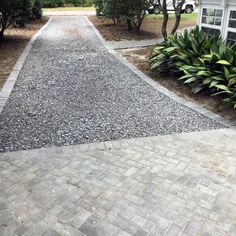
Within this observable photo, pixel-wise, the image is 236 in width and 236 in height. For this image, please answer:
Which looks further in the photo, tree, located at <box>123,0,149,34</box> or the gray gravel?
tree, located at <box>123,0,149,34</box>

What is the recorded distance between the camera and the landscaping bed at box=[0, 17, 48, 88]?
8414 mm

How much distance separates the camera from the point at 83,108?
5.93 m

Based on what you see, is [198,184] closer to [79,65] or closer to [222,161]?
[222,161]

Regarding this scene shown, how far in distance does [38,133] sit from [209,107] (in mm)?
3127

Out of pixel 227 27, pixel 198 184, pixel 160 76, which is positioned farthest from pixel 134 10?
pixel 198 184

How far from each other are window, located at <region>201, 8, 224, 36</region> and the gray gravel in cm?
291

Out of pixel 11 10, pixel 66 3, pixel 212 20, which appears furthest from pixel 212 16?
pixel 66 3

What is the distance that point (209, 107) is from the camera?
6070 mm

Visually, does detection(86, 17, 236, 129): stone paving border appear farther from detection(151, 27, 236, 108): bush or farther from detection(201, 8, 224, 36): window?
detection(201, 8, 224, 36): window

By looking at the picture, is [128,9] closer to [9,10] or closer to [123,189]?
[9,10]

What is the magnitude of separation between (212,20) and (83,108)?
5.66m

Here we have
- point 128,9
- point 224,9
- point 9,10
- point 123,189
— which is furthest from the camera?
point 128,9

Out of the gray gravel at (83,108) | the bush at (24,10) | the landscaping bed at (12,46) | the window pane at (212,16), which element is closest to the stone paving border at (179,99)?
the gray gravel at (83,108)

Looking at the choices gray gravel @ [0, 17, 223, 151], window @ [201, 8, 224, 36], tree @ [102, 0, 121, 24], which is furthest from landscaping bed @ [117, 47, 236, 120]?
tree @ [102, 0, 121, 24]
